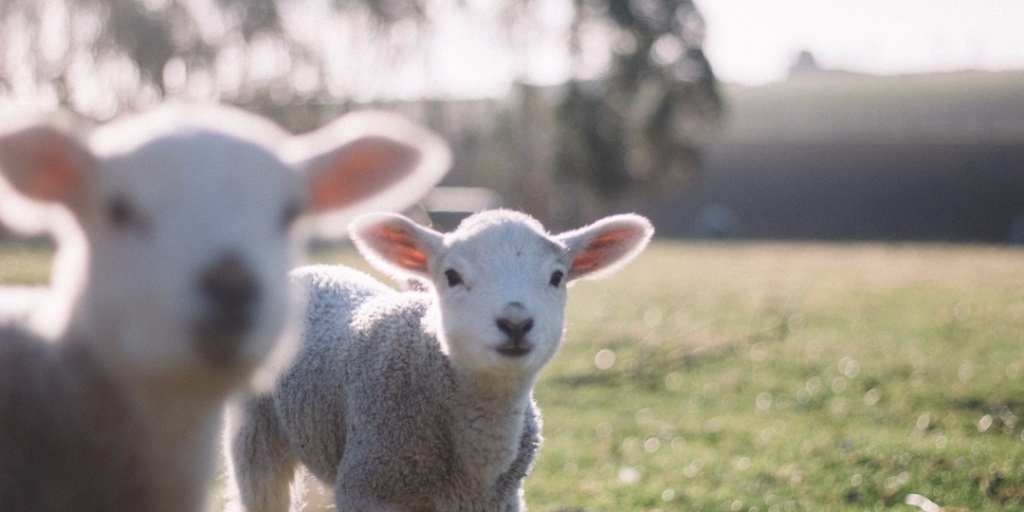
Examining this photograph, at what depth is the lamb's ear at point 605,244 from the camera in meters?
4.79

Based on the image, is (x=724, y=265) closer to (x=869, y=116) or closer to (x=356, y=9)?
(x=356, y=9)

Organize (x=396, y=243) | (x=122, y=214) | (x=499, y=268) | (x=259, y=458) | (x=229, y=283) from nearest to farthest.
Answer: (x=229, y=283), (x=122, y=214), (x=499, y=268), (x=396, y=243), (x=259, y=458)

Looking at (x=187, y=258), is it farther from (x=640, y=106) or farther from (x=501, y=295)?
(x=640, y=106)

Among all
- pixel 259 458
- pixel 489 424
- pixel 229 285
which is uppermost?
pixel 229 285

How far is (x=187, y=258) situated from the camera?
2346 millimetres

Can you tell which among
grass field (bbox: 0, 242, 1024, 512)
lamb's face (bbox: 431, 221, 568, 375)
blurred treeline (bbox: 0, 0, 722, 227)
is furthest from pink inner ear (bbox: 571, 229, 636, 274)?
blurred treeline (bbox: 0, 0, 722, 227)

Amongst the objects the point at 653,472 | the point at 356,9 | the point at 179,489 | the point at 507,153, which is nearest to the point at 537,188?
the point at 507,153

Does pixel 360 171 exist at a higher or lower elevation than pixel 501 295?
higher

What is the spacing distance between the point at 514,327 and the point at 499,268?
366 millimetres

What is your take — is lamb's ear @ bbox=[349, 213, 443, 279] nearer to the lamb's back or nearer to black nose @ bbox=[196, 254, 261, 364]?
the lamb's back

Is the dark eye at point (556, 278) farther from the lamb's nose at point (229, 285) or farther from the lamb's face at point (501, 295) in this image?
the lamb's nose at point (229, 285)

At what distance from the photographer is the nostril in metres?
2.31

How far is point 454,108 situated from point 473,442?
35.3m

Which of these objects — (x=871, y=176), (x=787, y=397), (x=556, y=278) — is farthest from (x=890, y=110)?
(x=556, y=278)
